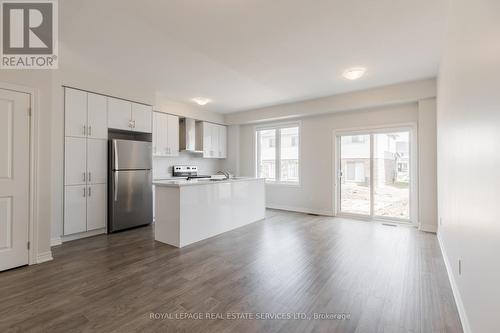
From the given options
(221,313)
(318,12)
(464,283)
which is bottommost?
(221,313)

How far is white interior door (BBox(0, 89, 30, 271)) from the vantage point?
2703mm

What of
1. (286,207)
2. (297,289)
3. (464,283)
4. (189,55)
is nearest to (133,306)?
(297,289)

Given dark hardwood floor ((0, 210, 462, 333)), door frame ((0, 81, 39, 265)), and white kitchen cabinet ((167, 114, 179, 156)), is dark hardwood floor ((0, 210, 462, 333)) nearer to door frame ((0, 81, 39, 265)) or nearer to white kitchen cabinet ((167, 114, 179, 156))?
door frame ((0, 81, 39, 265))

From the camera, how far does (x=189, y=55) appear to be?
11.2 feet

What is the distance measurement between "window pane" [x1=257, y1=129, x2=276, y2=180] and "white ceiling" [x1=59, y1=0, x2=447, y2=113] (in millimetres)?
2424

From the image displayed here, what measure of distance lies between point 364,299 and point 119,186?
4.18 meters

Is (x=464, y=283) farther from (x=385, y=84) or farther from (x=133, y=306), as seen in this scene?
(x=385, y=84)

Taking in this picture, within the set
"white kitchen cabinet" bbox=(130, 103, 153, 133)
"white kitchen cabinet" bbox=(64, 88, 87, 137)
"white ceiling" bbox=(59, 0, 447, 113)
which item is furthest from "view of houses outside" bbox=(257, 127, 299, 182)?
"white kitchen cabinet" bbox=(64, 88, 87, 137)

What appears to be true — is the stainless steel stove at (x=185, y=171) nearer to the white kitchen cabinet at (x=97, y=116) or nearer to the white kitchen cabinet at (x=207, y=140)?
the white kitchen cabinet at (x=207, y=140)

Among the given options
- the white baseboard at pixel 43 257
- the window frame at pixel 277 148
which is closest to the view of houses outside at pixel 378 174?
the window frame at pixel 277 148

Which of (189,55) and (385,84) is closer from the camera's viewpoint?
(189,55)

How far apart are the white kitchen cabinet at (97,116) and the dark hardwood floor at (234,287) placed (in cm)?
187

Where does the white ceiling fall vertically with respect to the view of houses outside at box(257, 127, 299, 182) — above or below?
above

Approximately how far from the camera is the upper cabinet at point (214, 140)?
21.8 ft
